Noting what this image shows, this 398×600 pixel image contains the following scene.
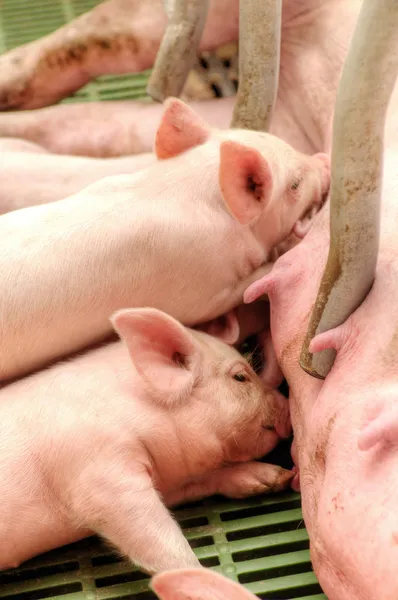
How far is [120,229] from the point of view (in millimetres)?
2062

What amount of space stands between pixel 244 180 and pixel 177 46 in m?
0.56

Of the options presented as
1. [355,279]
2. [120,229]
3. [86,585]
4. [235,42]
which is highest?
[235,42]

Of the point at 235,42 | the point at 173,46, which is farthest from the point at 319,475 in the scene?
the point at 235,42

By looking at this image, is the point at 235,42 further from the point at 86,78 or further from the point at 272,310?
the point at 272,310

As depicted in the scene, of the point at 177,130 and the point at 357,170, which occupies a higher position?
the point at 177,130

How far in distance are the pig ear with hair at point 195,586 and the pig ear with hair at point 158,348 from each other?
1.73 ft

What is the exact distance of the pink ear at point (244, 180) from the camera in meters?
2.05

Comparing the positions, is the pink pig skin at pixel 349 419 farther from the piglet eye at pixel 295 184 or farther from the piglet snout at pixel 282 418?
the piglet eye at pixel 295 184

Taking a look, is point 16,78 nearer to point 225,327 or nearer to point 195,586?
point 225,327

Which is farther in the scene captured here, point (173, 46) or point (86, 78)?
point (86, 78)

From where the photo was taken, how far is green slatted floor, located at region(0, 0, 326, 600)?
1.84m

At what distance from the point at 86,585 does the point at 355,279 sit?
0.73 metres

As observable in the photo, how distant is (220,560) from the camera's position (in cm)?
189

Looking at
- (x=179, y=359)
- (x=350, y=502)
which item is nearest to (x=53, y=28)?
(x=179, y=359)
